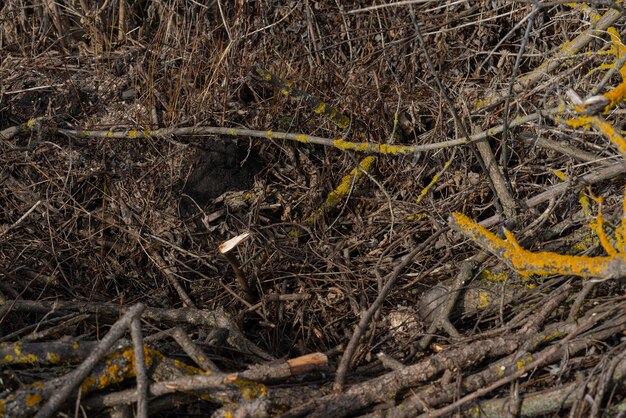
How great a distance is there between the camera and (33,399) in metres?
2.30

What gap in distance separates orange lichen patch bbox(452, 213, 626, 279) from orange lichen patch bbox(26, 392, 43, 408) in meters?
1.71

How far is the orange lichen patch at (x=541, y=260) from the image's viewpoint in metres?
2.55

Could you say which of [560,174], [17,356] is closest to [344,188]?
[560,174]

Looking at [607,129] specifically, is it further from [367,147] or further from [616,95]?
[367,147]

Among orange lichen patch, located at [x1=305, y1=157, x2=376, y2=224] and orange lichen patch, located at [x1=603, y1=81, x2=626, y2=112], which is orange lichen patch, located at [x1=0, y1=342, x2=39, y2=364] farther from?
orange lichen patch, located at [x1=603, y1=81, x2=626, y2=112]

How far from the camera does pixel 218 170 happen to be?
13.0 feet

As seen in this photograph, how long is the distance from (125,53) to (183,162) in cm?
103

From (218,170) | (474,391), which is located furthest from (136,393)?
(218,170)

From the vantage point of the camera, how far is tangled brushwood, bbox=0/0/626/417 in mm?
2539

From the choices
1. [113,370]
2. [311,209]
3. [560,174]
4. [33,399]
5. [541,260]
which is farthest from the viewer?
[311,209]

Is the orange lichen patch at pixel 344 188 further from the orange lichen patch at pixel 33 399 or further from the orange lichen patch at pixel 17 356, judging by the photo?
the orange lichen patch at pixel 33 399

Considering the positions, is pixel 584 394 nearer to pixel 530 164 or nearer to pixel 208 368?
pixel 208 368

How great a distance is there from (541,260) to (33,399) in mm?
1811

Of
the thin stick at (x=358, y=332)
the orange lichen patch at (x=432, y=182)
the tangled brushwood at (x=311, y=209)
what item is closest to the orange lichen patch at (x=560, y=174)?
the tangled brushwood at (x=311, y=209)
